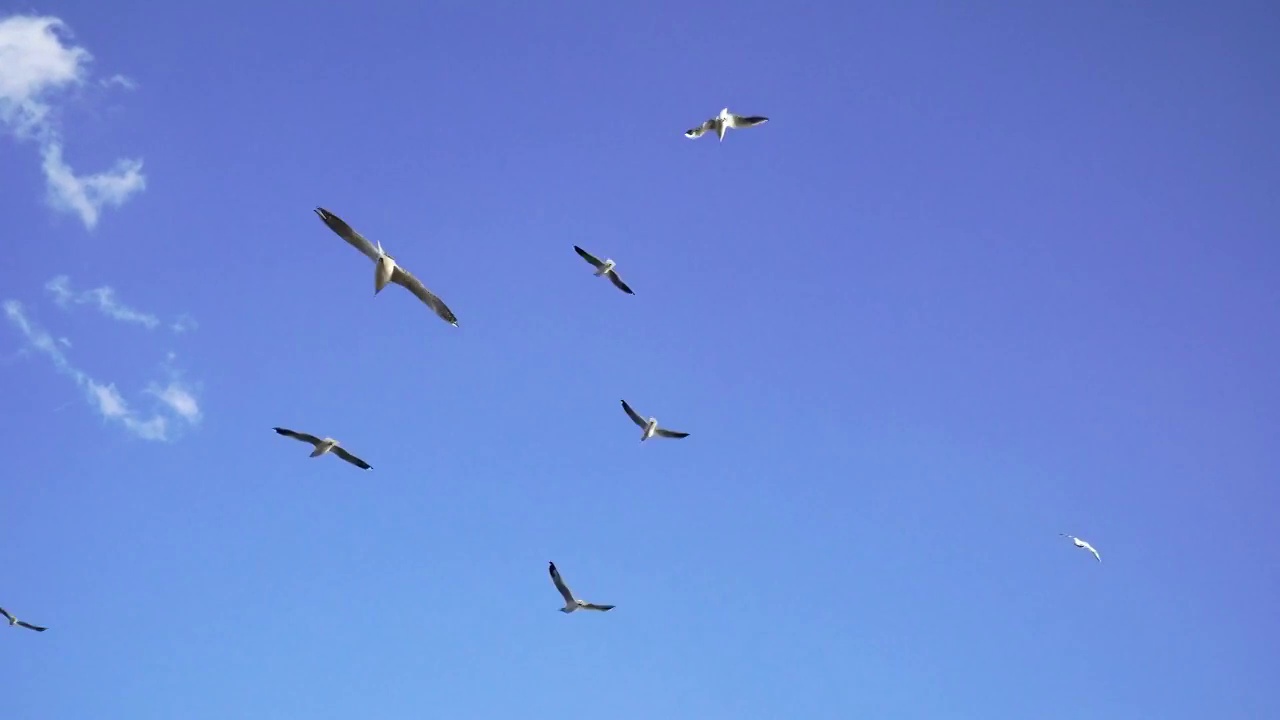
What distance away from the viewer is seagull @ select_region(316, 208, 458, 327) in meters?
20.5

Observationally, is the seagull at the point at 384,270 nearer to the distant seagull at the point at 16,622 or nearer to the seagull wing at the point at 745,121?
the seagull wing at the point at 745,121

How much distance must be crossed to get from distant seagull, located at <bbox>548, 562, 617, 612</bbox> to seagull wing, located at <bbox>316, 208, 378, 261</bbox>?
2134 cm

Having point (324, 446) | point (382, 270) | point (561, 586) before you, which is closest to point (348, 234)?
point (382, 270)

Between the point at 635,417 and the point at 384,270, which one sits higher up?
the point at 635,417

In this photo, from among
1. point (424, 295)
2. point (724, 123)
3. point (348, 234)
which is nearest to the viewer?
point (348, 234)

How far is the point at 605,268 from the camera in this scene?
39.4 metres

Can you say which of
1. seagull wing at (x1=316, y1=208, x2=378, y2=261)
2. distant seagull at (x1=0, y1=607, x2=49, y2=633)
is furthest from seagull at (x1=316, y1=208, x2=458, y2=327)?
distant seagull at (x1=0, y1=607, x2=49, y2=633)

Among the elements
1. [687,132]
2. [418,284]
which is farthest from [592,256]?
[418,284]

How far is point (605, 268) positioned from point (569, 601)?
14637 millimetres

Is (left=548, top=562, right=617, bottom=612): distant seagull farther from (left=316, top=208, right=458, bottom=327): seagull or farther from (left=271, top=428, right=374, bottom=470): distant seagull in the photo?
(left=316, top=208, right=458, bottom=327): seagull

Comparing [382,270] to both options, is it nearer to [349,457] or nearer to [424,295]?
[424,295]

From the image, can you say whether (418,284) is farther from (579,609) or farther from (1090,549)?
(1090,549)

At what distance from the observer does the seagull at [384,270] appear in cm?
2045

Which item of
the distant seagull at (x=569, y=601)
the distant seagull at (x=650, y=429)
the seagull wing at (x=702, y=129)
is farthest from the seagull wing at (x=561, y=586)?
the seagull wing at (x=702, y=129)
